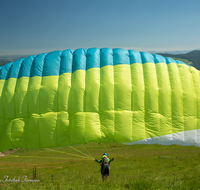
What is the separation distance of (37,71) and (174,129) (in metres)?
6.20

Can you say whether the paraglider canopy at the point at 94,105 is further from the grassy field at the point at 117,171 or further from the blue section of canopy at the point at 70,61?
the grassy field at the point at 117,171

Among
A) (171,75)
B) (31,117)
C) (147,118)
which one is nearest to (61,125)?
(31,117)

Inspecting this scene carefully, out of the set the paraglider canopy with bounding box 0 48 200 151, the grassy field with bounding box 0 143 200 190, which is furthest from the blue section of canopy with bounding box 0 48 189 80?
the grassy field with bounding box 0 143 200 190

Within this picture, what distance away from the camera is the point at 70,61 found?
7.66 metres

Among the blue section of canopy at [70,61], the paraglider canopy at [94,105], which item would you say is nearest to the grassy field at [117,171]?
the paraglider canopy at [94,105]

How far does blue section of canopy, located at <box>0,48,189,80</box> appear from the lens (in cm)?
748

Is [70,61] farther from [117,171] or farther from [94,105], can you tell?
[117,171]

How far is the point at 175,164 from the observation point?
10.2m

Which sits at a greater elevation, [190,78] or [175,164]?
[190,78]

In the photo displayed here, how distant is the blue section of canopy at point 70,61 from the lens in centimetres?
748

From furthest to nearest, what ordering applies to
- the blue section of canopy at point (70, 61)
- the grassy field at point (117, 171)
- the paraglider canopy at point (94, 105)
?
the blue section of canopy at point (70, 61) → the paraglider canopy at point (94, 105) → the grassy field at point (117, 171)

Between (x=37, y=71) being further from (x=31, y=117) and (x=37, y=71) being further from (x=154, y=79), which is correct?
(x=154, y=79)

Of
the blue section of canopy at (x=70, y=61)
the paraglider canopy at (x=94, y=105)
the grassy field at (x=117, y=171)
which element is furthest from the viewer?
the blue section of canopy at (x=70, y=61)

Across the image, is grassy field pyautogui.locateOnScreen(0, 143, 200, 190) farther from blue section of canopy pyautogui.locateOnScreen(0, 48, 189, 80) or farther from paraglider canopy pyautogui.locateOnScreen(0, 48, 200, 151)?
blue section of canopy pyautogui.locateOnScreen(0, 48, 189, 80)
